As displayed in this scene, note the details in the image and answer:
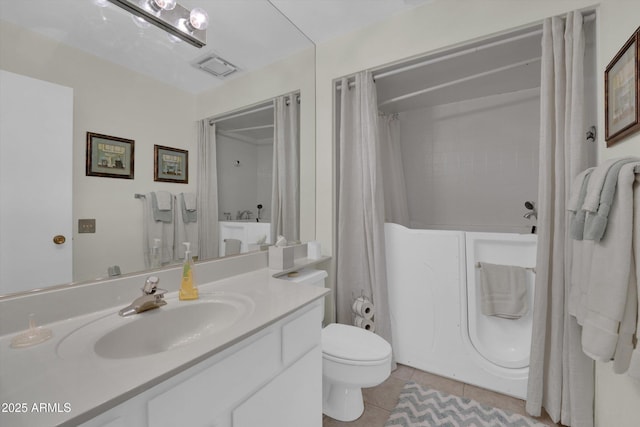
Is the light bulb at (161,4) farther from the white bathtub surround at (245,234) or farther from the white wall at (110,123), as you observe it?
the white bathtub surround at (245,234)

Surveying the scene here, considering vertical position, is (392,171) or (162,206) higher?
(392,171)

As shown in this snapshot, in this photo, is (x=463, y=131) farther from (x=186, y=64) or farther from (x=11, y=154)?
(x=11, y=154)

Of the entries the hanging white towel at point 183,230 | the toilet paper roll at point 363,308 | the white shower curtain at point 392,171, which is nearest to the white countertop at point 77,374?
the hanging white towel at point 183,230

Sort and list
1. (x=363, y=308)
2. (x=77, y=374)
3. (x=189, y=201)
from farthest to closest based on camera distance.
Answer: (x=363, y=308), (x=189, y=201), (x=77, y=374)

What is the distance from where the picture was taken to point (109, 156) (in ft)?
3.52

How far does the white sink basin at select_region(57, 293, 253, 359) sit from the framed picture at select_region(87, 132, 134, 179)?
553mm

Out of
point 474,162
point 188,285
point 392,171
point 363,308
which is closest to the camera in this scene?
point 188,285

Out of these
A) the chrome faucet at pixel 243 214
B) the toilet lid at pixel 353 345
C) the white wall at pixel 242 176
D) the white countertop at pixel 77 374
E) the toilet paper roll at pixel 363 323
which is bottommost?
the toilet paper roll at pixel 363 323

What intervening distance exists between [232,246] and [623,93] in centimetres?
200

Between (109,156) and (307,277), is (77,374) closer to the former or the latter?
(109,156)

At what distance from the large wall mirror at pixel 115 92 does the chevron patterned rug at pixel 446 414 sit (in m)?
1.54

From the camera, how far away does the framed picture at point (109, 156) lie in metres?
1.03

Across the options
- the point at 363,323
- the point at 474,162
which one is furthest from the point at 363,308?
the point at 474,162

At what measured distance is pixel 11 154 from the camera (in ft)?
2.78
